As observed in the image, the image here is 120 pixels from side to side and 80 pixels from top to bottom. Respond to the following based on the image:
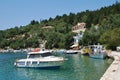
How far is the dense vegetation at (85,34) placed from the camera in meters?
87.2

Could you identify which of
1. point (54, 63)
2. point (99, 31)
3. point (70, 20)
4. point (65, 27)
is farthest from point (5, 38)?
point (54, 63)

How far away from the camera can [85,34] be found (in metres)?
115

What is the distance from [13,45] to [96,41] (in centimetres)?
7565

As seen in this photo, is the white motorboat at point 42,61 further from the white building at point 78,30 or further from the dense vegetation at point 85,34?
the white building at point 78,30

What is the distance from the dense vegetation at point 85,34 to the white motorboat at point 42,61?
3666cm

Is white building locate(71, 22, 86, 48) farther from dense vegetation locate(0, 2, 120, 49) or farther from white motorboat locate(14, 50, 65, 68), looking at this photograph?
white motorboat locate(14, 50, 65, 68)

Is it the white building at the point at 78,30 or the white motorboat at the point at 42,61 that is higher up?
the white building at the point at 78,30

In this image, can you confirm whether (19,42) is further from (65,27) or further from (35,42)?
(65,27)

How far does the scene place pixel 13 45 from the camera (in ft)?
586

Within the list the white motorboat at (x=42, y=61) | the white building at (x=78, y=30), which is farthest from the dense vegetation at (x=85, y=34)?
the white motorboat at (x=42, y=61)

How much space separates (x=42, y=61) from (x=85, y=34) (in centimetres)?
6937

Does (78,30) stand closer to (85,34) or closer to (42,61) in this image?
(85,34)

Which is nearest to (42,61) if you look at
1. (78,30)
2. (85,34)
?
(85,34)

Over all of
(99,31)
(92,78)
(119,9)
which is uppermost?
(119,9)
